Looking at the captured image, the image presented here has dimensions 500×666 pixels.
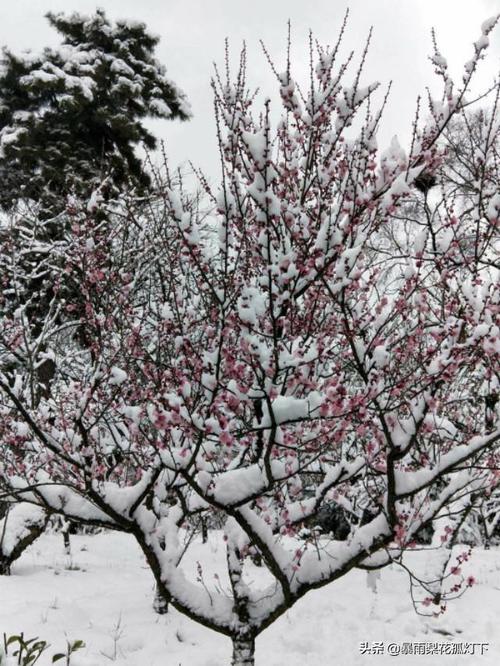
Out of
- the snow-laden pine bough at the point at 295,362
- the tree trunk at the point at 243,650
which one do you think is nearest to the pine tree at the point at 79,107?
the snow-laden pine bough at the point at 295,362

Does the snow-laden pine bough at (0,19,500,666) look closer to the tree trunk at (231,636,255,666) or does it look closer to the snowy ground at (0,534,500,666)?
the tree trunk at (231,636,255,666)

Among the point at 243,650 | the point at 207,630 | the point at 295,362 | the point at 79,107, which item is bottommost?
the point at 243,650

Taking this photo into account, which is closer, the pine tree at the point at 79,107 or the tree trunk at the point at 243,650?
the tree trunk at the point at 243,650

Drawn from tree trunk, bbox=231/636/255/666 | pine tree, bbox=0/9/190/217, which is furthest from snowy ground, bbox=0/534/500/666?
pine tree, bbox=0/9/190/217

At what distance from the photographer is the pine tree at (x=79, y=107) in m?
9.88

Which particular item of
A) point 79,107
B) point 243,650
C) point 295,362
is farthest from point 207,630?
point 79,107

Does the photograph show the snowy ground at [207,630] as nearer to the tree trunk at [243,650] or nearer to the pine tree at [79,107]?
the tree trunk at [243,650]

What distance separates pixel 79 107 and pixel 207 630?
9968 mm

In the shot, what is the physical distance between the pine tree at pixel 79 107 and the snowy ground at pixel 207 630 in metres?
6.81

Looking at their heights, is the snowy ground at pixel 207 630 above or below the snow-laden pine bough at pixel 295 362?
below

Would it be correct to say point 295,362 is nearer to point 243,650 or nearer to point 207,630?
point 243,650

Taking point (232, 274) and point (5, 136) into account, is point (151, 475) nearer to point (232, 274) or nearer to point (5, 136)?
point (232, 274)

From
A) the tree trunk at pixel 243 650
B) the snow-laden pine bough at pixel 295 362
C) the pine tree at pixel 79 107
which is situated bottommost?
the tree trunk at pixel 243 650

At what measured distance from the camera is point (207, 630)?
17.8ft
